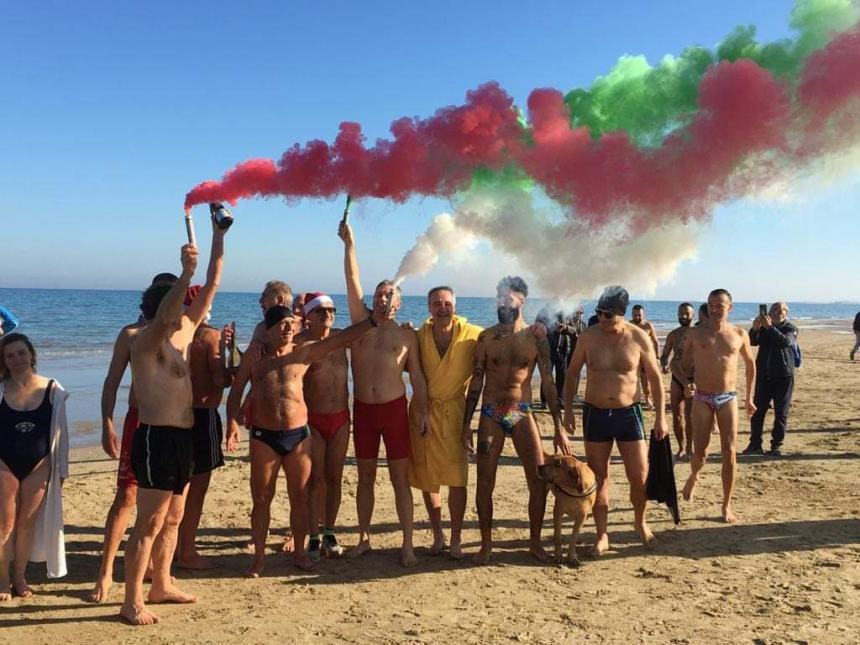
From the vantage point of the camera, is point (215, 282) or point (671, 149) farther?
point (671, 149)

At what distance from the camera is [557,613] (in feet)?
14.5

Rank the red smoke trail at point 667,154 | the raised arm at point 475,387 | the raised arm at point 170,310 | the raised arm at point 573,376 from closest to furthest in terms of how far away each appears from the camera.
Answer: the raised arm at point 170,310 → the raised arm at point 475,387 → the raised arm at point 573,376 → the red smoke trail at point 667,154

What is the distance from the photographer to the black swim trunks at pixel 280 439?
5.00 m

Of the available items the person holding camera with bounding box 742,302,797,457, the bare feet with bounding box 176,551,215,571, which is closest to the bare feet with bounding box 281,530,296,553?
the bare feet with bounding box 176,551,215,571

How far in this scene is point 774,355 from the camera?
31.2 ft

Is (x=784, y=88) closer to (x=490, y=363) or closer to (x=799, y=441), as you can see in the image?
(x=490, y=363)

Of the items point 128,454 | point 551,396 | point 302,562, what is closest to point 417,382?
point 551,396

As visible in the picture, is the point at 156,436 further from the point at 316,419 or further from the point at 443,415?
the point at 443,415

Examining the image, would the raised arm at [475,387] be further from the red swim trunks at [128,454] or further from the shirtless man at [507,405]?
the red swim trunks at [128,454]

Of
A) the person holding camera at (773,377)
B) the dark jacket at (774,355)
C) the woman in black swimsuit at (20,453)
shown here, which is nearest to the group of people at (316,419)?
the woman in black swimsuit at (20,453)

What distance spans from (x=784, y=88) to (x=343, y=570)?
Result: 574 cm

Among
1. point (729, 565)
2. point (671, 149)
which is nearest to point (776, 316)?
point (671, 149)

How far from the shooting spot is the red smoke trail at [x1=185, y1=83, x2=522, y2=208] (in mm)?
6930

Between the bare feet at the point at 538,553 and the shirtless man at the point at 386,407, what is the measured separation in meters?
1.02
